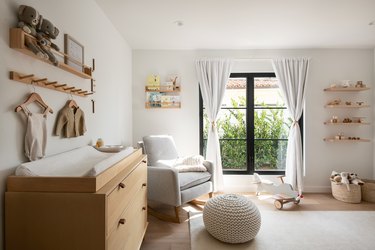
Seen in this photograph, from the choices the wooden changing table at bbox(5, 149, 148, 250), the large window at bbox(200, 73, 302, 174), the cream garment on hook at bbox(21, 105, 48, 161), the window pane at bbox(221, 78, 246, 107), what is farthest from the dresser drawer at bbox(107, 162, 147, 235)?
the window pane at bbox(221, 78, 246, 107)

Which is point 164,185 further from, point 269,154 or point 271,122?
point 271,122

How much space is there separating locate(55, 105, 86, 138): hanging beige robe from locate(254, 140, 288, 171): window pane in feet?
9.82

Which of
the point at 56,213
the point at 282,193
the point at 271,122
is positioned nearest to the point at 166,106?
the point at 271,122

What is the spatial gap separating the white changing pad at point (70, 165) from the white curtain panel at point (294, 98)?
9.69 feet

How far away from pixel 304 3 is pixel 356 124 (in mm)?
2479

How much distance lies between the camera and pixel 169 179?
262 cm

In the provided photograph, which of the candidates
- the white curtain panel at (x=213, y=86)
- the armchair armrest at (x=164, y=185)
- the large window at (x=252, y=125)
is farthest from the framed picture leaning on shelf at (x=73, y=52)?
the large window at (x=252, y=125)

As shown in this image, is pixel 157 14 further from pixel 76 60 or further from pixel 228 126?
pixel 228 126

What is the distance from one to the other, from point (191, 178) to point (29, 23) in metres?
2.26

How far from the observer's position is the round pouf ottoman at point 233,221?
2.17 meters

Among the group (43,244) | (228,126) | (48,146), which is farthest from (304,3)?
(43,244)

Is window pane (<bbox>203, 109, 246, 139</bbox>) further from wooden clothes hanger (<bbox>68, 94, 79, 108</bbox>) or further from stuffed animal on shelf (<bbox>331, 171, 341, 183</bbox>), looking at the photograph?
wooden clothes hanger (<bbox>68, 94, 79, 108</bbox>)

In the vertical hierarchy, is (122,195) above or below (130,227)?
above

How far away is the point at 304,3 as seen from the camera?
2.34 metres
